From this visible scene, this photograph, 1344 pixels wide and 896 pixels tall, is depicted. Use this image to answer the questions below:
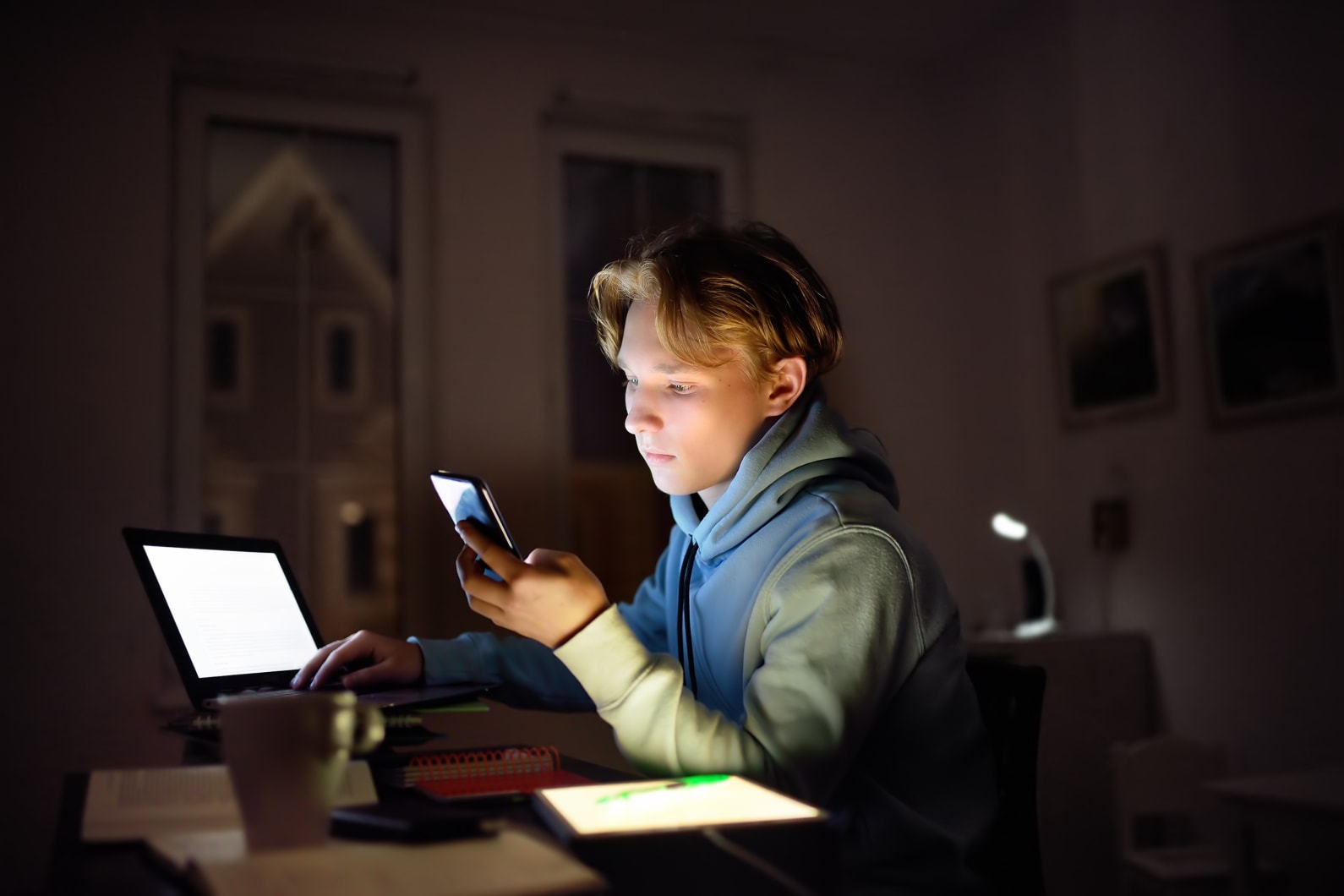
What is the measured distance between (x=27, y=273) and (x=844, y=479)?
2540mm

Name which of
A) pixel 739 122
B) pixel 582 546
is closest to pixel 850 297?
pixel 739 122

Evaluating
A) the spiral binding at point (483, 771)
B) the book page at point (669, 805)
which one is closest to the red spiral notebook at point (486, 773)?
the spiral binding at point (483, 771)

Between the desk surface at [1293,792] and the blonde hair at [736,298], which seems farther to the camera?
the desk surface at [1293,792]

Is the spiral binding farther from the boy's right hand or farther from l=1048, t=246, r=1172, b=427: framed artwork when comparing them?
l=1048, t=246, r=1172, b=427: framed artwork

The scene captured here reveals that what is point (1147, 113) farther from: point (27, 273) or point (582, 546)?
point (27, 273)

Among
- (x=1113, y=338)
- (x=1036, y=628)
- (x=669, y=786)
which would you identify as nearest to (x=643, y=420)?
(x=669, y=786)

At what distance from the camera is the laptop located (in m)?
1.18

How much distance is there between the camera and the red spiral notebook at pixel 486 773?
837mm

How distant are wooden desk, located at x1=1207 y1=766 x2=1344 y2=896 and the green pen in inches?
61.1

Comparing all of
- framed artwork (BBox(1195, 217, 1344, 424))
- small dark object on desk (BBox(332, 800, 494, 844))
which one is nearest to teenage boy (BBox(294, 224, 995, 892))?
small dark object on desk (BBox(332, 800, 494, 844))

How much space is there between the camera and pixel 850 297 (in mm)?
3668

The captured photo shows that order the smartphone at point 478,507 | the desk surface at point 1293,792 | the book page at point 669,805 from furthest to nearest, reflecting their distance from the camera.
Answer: the desk surface at point 1293,792 → the smartphone at point 478,507 → the book page at point 669,805

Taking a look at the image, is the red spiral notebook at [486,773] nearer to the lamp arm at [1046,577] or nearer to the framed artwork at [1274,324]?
the framed artwork at [1274,324]

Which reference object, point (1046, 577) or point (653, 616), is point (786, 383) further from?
point (1046, 577)
